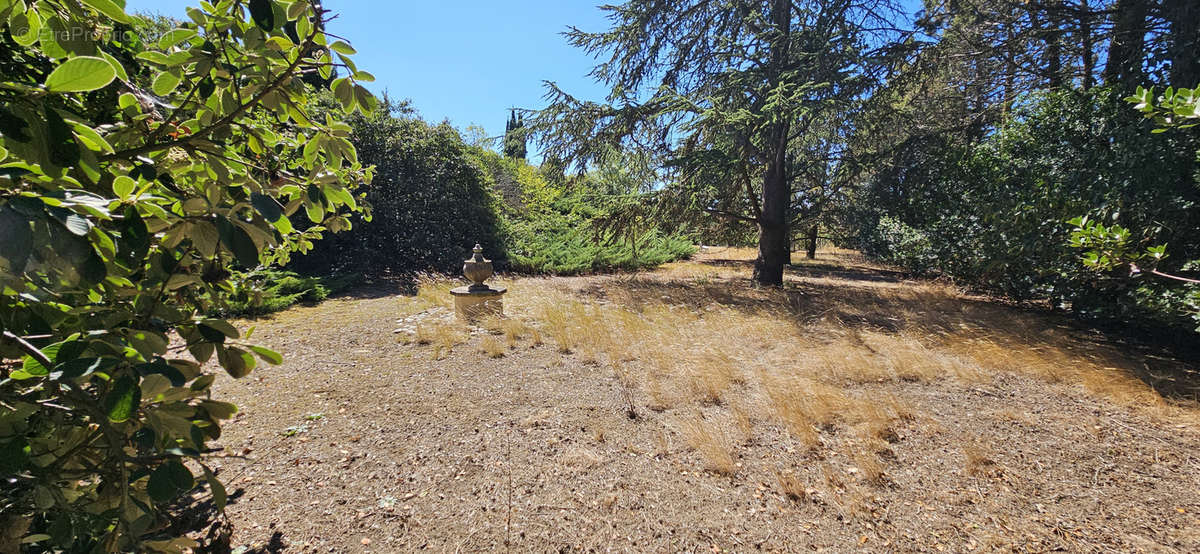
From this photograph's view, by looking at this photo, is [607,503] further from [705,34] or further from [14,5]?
[705,34]

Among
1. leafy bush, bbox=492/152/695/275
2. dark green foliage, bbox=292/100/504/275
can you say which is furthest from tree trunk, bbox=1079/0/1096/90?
dark green foliage, bbox=292/100/504/275

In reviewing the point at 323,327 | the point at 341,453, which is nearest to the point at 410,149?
the point at 323,327

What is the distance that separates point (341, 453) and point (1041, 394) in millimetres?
5504

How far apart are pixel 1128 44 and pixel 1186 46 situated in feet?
5.32

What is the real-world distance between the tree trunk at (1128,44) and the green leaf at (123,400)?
825 cm

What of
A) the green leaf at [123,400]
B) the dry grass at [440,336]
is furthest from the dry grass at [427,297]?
the green leaf at [123,400]

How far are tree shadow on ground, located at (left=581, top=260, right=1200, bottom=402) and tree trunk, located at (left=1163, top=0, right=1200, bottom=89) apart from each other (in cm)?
282

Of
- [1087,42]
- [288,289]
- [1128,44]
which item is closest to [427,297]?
[288,289]

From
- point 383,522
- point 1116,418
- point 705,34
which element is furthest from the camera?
point 705,34

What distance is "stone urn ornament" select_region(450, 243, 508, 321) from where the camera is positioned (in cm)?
605

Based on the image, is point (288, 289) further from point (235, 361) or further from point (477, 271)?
point (235, 361)

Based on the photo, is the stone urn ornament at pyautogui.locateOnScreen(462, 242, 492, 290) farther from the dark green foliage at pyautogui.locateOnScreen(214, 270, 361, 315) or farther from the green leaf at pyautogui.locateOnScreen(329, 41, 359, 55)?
the green leaf at pyautogui.locateOnScreen(329, 41, 359, 55)

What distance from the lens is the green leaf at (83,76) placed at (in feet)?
1.82

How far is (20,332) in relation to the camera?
0.77 m
